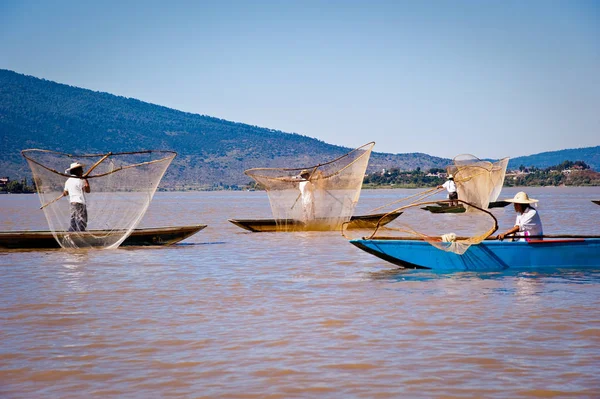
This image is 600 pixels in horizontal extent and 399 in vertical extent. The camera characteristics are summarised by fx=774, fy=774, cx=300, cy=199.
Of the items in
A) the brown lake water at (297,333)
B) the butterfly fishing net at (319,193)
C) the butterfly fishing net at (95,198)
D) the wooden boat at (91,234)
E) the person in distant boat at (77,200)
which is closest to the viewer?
the brown lake water at (297,333)

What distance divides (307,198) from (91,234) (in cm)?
565

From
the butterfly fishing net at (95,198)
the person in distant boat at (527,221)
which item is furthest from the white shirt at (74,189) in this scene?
the person in distant boat at (527,221)

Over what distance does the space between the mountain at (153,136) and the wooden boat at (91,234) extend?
392 feet

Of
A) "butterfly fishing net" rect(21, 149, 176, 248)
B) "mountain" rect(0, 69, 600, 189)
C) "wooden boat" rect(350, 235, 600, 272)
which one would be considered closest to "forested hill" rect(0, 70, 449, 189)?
"mountain" rect(0, 69, 600, 189)

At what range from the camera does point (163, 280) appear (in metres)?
10.7

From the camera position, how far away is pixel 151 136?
172 metres

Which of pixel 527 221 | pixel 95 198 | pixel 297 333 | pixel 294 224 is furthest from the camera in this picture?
pixel 294 224

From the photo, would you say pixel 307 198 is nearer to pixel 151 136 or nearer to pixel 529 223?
pixel 529 223

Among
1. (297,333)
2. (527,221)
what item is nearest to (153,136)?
(527,221)

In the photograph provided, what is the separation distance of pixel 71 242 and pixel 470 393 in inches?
401

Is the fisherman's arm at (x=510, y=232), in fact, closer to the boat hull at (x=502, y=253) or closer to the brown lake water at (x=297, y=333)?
the boat hull at (x=502, y=253)

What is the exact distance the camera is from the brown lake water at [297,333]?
5559 millimetres

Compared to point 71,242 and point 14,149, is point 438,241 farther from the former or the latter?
point 14,149

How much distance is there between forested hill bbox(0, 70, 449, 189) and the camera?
480 feet
